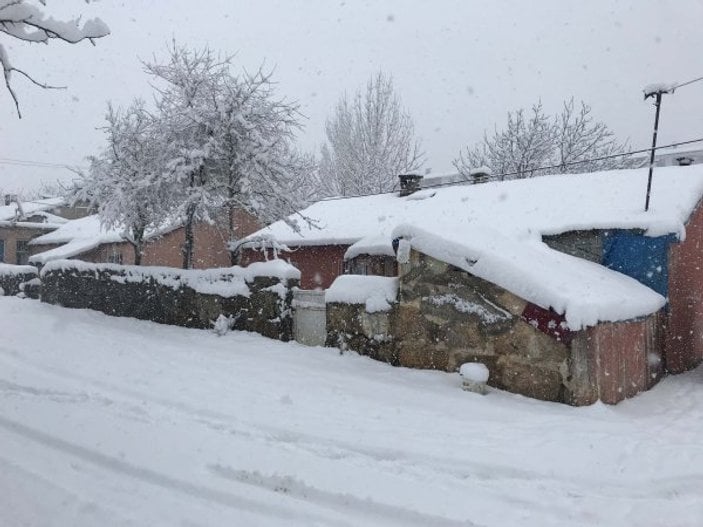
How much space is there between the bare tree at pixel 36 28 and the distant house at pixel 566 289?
582 centimetres

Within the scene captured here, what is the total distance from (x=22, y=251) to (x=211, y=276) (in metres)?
32.5

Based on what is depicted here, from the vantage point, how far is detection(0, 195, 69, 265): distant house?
37.5 meters

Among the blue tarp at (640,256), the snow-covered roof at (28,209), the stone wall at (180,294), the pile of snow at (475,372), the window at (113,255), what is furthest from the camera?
the snow-covered roof at (28,209)

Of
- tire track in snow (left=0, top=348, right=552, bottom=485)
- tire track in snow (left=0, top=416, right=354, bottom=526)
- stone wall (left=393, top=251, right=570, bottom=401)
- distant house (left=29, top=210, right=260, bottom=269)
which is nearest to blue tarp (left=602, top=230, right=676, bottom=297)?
stone wall (left=393, top=251, right=570, bottom=401)

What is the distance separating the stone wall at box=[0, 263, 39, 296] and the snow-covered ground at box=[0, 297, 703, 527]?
1547 cm

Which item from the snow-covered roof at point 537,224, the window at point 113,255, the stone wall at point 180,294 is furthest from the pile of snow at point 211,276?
the window at point 113,255

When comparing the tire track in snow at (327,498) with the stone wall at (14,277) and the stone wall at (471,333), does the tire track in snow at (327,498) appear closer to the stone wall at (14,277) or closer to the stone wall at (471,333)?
the stone wall at (471,333)

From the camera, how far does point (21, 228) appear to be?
38.1 meters

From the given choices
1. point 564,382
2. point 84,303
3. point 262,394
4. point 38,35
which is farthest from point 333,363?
point 84,303

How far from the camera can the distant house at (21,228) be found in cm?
3747

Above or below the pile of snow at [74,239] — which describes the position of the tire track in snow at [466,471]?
below

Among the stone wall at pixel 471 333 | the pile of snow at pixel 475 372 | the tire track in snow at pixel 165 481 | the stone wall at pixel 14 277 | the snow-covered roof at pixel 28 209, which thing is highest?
the snow-covered roof at pixel 28 209

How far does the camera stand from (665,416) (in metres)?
7.77

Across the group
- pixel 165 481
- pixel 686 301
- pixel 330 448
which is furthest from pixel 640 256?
pixel 165 481
